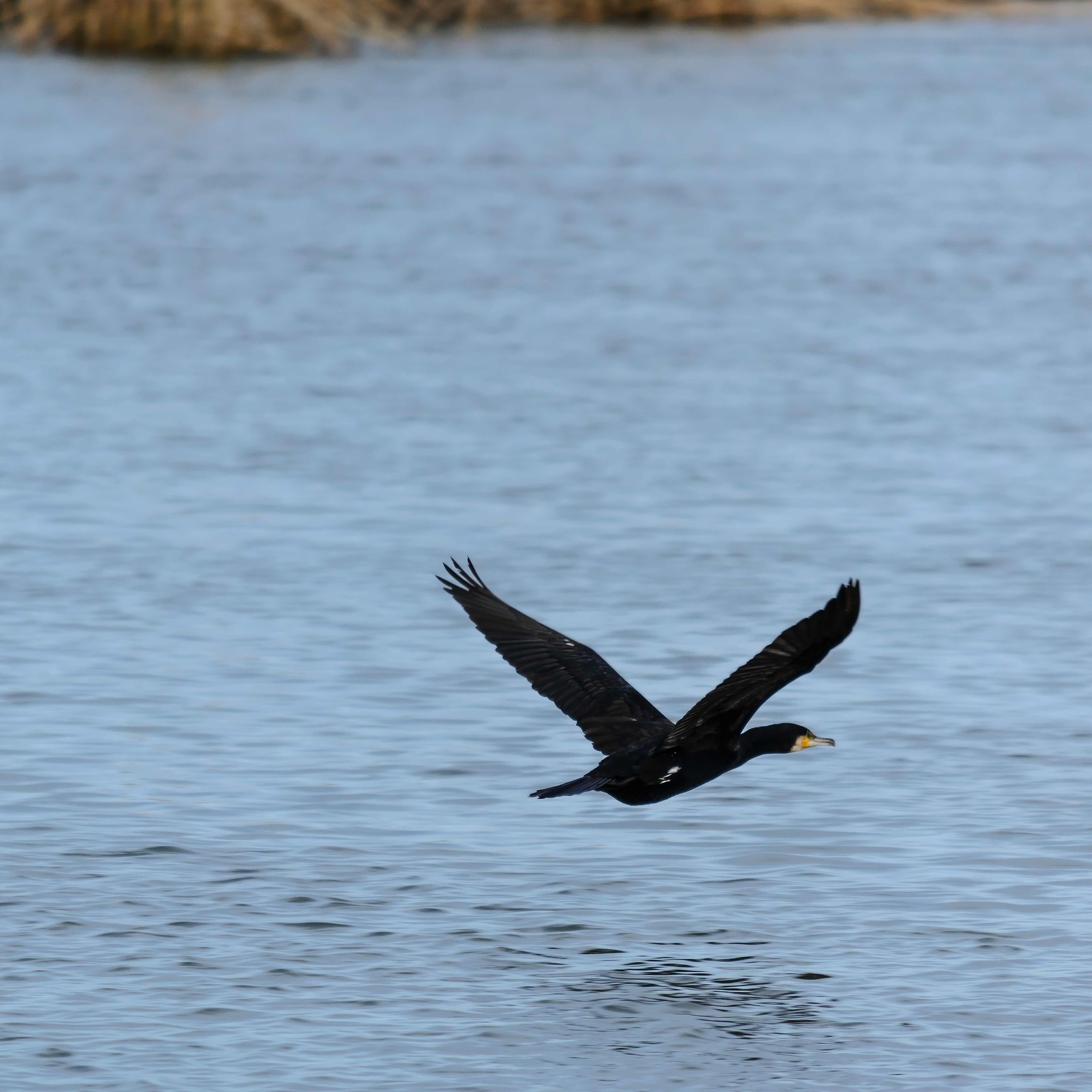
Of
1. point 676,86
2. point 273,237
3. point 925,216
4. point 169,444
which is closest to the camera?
point 169,444

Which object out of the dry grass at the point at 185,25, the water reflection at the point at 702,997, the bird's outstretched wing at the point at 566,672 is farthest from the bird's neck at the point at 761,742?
the dry grass at the point at 185,25

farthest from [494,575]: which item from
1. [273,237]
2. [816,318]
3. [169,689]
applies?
[273,237]

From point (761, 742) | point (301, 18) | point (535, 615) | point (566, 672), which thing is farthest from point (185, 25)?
point (761, 742)

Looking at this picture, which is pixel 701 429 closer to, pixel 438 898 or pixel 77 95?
pixel 438 898

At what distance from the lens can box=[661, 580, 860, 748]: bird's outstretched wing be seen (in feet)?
21.6

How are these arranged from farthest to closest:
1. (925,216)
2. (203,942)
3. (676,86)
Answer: (676,86), (925,216), (203,942)

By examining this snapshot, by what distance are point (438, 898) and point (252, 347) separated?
12289 mm

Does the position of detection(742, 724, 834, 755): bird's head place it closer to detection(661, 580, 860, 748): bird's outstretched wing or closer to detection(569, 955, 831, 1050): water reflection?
detection(661, 580, 860, 748): bird's outstretched wing

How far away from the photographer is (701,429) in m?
16.6

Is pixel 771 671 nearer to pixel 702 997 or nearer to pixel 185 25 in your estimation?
pixel 702 997

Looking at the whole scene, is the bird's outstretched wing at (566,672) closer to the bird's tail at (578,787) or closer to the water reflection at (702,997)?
the bird's tail at (578,787)

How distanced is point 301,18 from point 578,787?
30769 mm

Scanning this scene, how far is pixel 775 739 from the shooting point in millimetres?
7852

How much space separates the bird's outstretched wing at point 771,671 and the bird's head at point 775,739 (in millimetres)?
59
